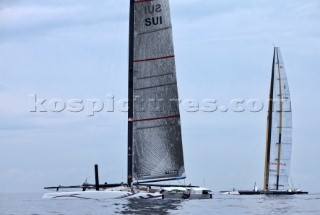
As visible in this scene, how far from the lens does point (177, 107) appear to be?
2178 inches

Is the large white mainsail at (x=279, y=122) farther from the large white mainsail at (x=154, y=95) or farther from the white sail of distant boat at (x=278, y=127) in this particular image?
the large white mainsail at (x=154, y=95)

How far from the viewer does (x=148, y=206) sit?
47219mm

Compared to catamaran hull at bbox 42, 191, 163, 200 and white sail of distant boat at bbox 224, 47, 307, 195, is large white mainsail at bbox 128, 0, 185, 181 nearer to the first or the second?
catamaran hull at bbox 42, 191, 163, 200

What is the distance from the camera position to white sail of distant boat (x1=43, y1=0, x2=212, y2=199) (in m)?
53.9

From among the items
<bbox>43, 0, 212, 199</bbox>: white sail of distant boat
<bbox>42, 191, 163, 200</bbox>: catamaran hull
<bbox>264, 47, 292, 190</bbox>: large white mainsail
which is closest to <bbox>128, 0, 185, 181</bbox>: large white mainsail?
<bbox>43, 0, 212, 199</bbox>: white sail of distant boat

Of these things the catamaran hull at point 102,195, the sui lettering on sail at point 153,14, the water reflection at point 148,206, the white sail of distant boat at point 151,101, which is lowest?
the water reflection at point 148,206

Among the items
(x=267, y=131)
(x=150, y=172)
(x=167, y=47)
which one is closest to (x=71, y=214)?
(x=150, y=172)

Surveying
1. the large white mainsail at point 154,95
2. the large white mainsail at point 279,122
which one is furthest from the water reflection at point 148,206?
the large white mainsail at point 279,122

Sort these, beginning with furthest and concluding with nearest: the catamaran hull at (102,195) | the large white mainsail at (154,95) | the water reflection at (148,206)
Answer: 1. the large white mainsail at (154,95)
2. the catamaran hull at (102,195)
3. the water reflection at (148,206)

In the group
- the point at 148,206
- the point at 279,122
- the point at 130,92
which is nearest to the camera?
the point at 148,206

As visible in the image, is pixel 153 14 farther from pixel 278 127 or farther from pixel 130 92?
pixel 278 127

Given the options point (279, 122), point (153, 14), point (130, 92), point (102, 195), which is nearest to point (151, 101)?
point (130, 92)

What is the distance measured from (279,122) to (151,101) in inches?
1507

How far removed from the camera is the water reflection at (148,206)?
43125 millimetres
